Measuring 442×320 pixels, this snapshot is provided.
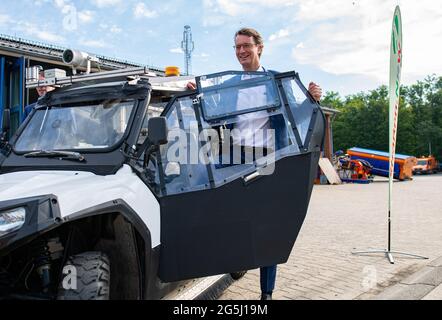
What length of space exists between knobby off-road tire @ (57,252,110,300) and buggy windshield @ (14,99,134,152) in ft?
2.95

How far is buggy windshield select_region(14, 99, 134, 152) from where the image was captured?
329 cm

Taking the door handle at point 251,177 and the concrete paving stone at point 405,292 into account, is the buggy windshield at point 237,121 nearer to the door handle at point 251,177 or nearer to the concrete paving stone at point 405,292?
the door handle at point 251,177

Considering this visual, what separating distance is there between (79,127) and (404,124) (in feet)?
199

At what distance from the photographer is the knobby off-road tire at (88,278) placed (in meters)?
2.52

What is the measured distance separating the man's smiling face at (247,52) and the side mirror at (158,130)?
4.29ft

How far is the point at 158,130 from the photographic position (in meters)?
3.00

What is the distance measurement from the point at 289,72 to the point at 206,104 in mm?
715

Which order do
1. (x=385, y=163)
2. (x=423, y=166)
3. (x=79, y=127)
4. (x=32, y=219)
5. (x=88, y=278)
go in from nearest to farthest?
1. (x=32, y=219)
2. (x=88, y=278)
3. (x=79, y=127)
4. (x=385, y=163)
5. (x=423, y=166)

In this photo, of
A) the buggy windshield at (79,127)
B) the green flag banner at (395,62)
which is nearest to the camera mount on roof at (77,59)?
the buggy windshield at (79,127)

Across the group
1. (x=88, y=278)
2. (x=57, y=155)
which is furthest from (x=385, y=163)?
(x=88, y=278)

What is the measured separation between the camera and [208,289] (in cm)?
391

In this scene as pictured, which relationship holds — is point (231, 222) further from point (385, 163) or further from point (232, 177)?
point (385, 163)
